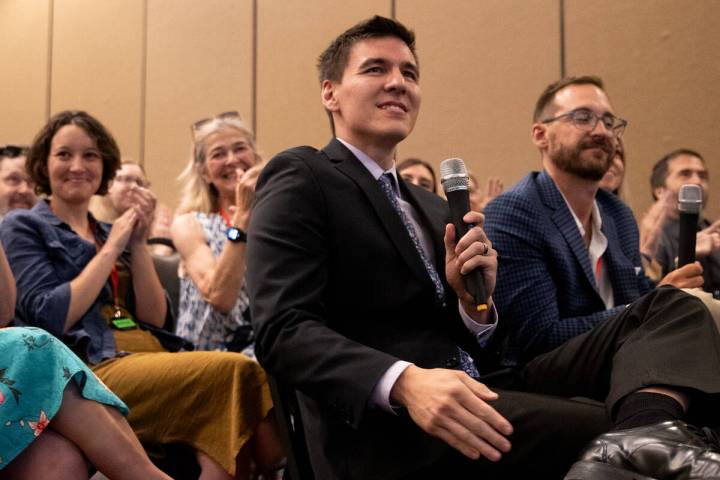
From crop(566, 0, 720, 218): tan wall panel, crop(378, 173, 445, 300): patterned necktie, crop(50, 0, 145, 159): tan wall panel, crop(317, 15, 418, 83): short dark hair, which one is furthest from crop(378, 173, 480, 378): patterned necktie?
crop(50, 0, 145, 159): tan wall panel

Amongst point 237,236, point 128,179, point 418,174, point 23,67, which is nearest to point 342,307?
point 237,236

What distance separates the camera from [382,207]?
1543 mm

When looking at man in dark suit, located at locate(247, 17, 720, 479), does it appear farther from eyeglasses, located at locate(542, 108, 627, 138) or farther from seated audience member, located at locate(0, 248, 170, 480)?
eyeglasses, located at locate(542, 108, 627, 138)

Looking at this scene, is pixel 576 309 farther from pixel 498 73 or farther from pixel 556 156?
pixel 498 73

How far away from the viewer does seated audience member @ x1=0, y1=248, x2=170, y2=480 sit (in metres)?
1.52

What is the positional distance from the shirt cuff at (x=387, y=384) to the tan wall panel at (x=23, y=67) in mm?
5240

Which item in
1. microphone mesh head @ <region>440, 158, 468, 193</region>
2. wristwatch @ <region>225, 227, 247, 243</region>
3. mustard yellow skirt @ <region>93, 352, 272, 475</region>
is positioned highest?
microphone mesh head @ <region>440, 158, 468, 193</region>

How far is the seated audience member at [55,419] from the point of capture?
5.00 ft

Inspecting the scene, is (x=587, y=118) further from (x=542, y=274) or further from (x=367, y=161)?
(x=367, y=161)

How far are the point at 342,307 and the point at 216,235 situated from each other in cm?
125

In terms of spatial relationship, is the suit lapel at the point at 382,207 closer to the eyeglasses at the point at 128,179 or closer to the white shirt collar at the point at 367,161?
the white shirt collar at the point at 367,161

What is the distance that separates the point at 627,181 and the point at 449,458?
3.05 metres

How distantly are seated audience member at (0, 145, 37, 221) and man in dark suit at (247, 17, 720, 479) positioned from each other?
1690 mm

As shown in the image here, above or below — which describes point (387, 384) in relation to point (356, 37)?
below
